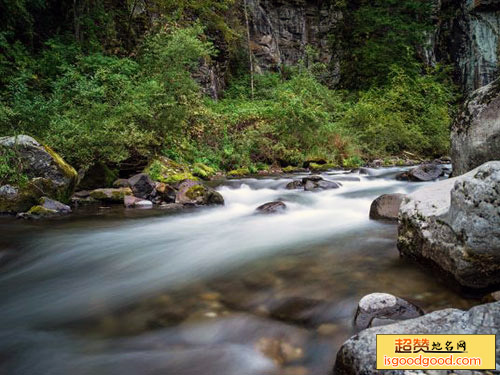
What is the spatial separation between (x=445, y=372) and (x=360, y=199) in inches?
246

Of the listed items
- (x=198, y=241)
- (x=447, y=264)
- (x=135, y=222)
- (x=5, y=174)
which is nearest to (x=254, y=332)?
(x=447, y=264)

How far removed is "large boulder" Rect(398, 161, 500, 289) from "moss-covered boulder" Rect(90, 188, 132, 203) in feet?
21.4

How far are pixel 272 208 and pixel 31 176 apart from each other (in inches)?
186

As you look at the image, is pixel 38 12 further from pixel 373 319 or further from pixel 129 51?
pixel 373 319

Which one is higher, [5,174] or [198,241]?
[5,174]

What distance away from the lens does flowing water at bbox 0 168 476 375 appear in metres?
2.48

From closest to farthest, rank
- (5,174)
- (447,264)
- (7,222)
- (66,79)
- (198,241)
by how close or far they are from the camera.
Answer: (447,264) < (198,241) < (7,222) < (5,174) < (66,79)

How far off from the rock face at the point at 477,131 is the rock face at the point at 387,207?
895mm

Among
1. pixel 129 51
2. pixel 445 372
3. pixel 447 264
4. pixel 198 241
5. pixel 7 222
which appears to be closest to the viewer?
pixel 445 372

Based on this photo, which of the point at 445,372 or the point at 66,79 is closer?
the point at 445,372

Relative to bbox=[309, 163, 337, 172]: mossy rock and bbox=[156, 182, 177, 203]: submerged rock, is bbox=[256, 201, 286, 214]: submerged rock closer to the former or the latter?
bbox=[156, 182, 177, 203]: submerged rock

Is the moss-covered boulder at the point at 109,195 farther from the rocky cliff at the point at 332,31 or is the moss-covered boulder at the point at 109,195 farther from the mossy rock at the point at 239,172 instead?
the rocky cliff at the point at 332,31

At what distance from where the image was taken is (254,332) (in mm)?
2736

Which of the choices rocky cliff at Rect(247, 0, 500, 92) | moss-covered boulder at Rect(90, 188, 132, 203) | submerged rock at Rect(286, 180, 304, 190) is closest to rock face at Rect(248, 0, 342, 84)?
rocky cliff at Rect(247, 0, 500, 92)
